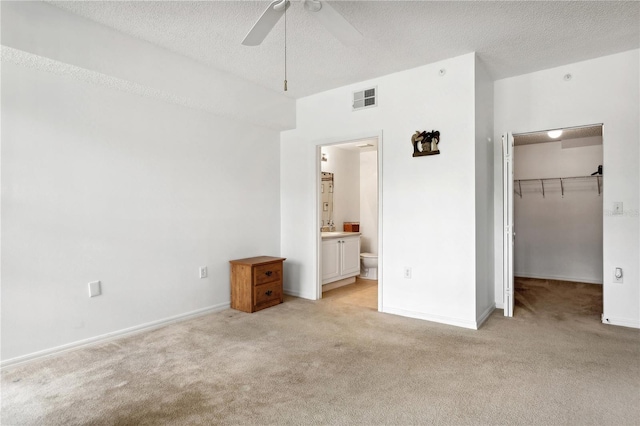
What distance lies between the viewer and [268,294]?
4.38m

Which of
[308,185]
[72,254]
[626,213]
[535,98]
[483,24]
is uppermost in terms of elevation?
[483,24]

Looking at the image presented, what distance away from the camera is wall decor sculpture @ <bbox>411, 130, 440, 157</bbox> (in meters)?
3.77

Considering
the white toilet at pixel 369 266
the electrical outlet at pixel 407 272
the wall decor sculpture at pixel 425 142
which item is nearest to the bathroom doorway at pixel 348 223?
the white toilet at pixel 369 266

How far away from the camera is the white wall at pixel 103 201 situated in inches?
109

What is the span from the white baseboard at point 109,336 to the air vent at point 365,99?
9.43ft

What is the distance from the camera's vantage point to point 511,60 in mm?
3738

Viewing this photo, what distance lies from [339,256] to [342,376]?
3051 mm

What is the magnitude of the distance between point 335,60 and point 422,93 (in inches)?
39.4

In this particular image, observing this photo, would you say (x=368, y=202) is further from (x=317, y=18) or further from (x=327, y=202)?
(x=317, y=18)

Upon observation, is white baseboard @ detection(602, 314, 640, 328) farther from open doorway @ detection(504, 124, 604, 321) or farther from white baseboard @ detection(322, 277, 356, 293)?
white baseboard @ detection(322, 277, 356, 293)

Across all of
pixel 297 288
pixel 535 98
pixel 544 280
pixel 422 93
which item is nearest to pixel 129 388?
pixel 297 288

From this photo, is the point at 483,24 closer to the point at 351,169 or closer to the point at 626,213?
the point at 626,213

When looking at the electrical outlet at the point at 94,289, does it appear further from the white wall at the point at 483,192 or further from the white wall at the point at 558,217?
the white wall at the point at 558,217

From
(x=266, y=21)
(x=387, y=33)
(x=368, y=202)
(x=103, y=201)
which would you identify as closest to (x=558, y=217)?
(x=368, y=202)
